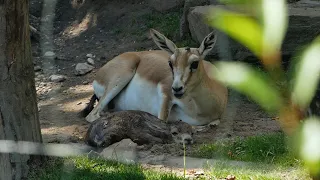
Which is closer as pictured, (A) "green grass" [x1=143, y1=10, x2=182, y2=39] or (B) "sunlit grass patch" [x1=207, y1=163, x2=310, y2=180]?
(B) "sunlit grass patch" [x1=207, y1=163, x2=310, y2=180]

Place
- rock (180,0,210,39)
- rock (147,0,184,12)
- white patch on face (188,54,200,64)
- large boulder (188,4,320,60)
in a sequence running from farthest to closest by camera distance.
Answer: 1. rock (147,0,184,12)
2. rock (180,0,210,39)
3. large boulder (188,4,320,60)
4. white patch on face (188,54,200,64)

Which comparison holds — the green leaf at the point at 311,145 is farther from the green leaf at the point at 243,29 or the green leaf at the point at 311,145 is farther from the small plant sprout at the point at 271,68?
the green leaf at the point at 243,29

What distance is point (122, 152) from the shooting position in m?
6.32

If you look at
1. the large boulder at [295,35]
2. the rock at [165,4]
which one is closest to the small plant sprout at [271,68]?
the large boulder at [295,35]

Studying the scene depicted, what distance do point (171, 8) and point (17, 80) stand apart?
8.91 metres

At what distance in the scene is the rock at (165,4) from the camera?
13.7m

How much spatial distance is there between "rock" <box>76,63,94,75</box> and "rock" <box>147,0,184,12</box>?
2.59m

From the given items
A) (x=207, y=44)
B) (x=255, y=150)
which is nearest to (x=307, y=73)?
(x=255, y=150)

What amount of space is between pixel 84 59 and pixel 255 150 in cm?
749

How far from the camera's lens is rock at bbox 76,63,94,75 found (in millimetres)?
11836

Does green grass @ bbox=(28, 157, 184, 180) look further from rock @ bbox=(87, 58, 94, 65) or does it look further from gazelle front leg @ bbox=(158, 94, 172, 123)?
rock @ bbox=(87, 58, 94, 65)

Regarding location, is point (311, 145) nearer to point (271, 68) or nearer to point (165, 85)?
point (271, 68)

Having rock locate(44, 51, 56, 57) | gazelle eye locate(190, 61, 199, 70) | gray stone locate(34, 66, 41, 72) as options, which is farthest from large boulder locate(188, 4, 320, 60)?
rock locate(44, 51, 56, 57)

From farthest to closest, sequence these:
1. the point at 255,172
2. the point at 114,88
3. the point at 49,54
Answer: the point at 49,54, the point at 114,88, the point at 255,172
